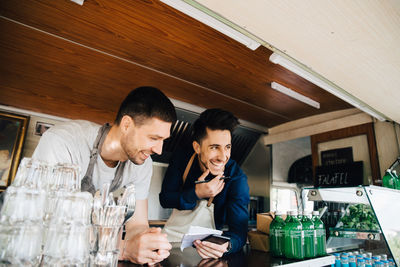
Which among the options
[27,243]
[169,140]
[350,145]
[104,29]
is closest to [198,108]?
[169,140]

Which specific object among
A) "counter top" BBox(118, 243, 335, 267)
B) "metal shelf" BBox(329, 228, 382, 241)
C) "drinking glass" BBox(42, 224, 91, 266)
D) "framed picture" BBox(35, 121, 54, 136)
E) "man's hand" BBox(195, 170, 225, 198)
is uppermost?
"framed picture" BBox(35, 121, 54, 136)

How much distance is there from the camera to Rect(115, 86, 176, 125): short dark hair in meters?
1.44

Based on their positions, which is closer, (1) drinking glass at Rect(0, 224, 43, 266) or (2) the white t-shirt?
(1) drinking glass at Rect(0, 224, 43, 266)

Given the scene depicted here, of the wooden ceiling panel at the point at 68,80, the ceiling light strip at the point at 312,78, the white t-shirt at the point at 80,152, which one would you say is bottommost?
the white t-shirt at the point at 80,152

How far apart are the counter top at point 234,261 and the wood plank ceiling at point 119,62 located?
1.34 m

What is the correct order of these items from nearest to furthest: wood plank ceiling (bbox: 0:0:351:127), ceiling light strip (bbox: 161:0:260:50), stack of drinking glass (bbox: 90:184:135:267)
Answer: stack of drinking glass (bbox: 90:184:135:267) < ceiling light strip (bbox: 161:0:260:50) < wood plank ceiling (bbox: 0:0:351:127)

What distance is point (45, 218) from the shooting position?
0.69 m

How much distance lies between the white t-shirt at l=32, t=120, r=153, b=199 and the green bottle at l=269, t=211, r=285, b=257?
2.58 feet

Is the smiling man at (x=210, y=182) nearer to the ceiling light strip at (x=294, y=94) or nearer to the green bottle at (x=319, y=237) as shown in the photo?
the green bottle at (x=319, y=237)

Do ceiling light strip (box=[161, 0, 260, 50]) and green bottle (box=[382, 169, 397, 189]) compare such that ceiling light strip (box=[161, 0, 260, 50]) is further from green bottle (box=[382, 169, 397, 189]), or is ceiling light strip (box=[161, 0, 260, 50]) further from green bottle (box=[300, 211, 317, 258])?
green bottle (box=[382, 169, 397, 189])

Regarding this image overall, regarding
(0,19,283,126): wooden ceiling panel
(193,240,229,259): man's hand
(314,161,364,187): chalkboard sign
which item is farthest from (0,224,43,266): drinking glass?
(314,161,364,187): chalkboard sign

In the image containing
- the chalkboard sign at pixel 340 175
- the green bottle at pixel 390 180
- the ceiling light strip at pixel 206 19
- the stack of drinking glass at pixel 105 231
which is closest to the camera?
the stack of drinking glass at pixel 105 231

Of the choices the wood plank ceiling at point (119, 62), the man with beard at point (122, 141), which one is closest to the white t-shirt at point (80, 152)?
the man with beard at point (122, 141)

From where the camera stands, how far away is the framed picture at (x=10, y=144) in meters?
2.49
